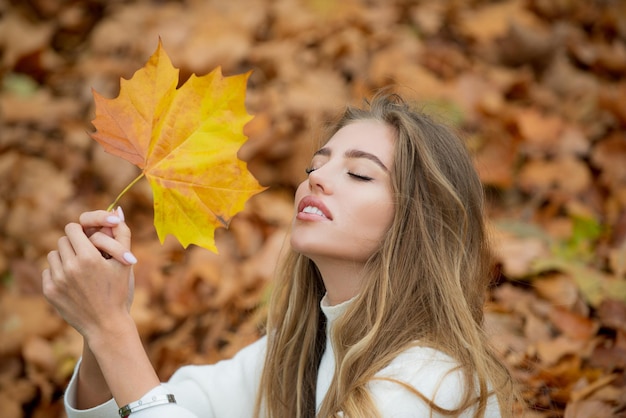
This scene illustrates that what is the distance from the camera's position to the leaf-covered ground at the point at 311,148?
8.39 feet

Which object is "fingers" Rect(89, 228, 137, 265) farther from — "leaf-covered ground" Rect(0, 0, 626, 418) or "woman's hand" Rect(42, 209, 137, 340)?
"leaf-covered ground" Rect(0, 0, 626, 418)

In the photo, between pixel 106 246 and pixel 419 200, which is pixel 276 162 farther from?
pixel 106 246

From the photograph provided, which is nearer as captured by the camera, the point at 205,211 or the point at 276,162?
the point at 205,211

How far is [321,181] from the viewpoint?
65.7 inches

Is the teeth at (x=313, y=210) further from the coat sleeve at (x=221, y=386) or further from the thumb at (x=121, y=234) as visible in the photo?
the coat sleeve at (x=221, y=386)

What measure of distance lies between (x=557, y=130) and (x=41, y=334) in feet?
8.24

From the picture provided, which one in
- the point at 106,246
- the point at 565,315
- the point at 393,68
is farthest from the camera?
the point at 393,68

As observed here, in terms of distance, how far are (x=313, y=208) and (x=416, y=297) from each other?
332mm

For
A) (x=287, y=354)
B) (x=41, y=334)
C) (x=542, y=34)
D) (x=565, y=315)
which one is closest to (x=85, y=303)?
(x=287, y=354)

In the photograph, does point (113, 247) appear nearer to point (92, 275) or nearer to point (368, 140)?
point (92, 275)

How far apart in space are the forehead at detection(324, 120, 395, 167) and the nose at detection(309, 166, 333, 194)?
0.34ft

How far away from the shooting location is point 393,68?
12.7ft

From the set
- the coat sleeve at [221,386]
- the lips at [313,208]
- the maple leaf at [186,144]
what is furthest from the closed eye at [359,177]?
the coat sleeve at [221,386]

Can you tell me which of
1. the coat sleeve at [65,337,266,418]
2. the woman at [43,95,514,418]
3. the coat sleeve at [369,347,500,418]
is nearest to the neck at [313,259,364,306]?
the woman at [43,95,514,418]
